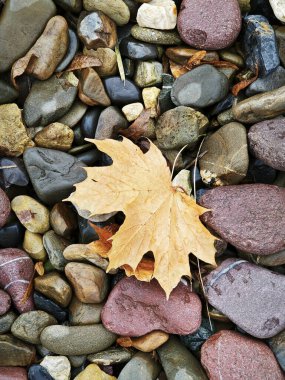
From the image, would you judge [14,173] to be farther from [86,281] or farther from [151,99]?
[151,99]

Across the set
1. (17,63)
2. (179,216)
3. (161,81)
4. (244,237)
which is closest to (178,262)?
(179,216)

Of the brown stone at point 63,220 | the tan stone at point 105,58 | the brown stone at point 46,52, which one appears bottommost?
the brown stone at point 63,220

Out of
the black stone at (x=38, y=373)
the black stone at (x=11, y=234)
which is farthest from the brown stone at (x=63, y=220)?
the black stone at (x=38, y=373)

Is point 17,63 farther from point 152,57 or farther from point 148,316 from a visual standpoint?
point 148,316

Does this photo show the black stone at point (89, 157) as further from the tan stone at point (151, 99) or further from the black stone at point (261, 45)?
the black stone at point (261, 45)

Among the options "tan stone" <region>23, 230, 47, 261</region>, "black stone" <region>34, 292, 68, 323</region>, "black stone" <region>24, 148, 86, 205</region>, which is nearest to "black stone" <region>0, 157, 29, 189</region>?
"black stone" <region>24, 148, 86, 205</region>

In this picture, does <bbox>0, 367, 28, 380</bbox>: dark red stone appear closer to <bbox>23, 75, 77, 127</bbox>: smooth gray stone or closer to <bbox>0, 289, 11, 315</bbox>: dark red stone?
<bbox>0, 289, 11, 315</bbox>: dark red stone

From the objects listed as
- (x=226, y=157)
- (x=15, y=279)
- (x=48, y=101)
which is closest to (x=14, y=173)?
(x=48, y=101)
